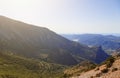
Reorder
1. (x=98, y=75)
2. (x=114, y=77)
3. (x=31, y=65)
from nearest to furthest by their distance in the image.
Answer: (x=114, y=77), (x=98, y=75), (x=31, y=65)

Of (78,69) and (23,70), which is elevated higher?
(78,69)

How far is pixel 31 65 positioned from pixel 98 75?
434ft

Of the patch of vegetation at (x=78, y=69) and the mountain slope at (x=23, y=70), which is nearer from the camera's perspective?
the patch of vegetation at (x=78, y=69)

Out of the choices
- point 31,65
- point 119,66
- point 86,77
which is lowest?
point 31,65

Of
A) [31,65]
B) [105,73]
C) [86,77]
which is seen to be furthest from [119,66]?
[31,65]

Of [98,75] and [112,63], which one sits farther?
[112,63]

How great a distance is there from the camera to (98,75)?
108ft

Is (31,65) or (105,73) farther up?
(105,73)

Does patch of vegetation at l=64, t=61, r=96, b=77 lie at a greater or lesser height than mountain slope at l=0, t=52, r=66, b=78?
greater

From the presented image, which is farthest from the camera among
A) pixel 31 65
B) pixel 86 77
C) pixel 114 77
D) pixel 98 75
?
pixel 31 65

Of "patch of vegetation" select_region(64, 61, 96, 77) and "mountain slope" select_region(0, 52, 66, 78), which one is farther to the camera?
"mountain slope" select_region(0, 52, 66, 78)

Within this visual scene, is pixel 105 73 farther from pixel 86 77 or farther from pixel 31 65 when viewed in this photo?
pixel 31 65

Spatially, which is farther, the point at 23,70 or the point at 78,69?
the point at 23,70

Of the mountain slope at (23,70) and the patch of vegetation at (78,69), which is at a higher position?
the patch of vegetation at (78,69)
